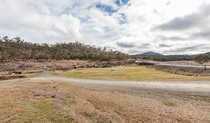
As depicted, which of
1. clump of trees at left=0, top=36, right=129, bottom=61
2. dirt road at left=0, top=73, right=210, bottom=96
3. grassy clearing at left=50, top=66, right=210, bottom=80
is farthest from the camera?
clump of trees at left=0, top=36, right=129, bottom=61

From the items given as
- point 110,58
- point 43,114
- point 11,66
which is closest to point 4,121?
point 43,114

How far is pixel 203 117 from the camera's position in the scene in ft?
45.9

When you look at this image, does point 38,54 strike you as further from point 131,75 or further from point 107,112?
point 107,112

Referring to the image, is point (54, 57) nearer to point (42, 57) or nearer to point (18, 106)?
point (42, 57)

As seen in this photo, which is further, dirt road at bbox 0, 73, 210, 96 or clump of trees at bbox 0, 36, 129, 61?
clump of trees at bbox 0, 36, 129, 61

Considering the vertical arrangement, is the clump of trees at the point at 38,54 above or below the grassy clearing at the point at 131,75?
above

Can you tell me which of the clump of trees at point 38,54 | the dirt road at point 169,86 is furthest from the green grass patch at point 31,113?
the clump of trees at point 38,54

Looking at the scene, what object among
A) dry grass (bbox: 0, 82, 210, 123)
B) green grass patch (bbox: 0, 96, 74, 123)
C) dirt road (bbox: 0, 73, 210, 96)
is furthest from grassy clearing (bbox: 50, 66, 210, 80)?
green grass patch (bbox: 0, 96, 74, 123)

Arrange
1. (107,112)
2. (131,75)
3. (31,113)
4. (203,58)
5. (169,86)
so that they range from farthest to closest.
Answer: (203,58) < (131,75) < (169,86) < (107,112) < (31,113)

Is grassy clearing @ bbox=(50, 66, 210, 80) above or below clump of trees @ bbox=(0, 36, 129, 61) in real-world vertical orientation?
below

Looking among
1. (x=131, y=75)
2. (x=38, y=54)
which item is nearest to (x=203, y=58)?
(x=131, y=75)

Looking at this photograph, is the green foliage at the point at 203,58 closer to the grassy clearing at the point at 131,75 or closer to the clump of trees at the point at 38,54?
the grassy clearing at the point at 131,75

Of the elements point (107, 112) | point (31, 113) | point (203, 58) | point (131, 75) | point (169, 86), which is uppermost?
point (203, 58)

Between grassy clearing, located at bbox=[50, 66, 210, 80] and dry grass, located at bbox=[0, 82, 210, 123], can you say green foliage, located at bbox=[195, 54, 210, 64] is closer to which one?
grassy clearing, located at bbox=[50, 66, 210, 80]
